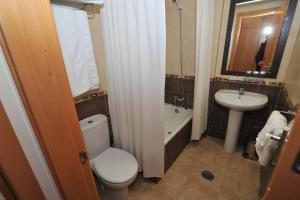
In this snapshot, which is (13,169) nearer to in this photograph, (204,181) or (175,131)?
(175,131)

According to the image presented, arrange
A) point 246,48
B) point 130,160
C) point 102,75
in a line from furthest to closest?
point 246,48
point 102,75
point 130,160

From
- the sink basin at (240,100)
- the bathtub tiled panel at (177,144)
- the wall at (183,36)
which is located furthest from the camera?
the wall at (183,36)

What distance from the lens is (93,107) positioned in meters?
1.58

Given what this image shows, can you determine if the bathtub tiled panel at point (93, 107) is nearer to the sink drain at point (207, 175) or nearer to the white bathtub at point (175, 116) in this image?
the white bathtub at point (175, 116)

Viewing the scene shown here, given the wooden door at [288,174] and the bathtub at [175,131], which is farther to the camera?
the bathtub at [175,131]

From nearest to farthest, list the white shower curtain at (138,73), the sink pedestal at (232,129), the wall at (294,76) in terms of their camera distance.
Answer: the white shower curtain at (138,73)
the wall at (294,76)
the sink pedestal at (232,129)

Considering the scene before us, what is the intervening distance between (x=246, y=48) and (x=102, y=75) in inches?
70.9

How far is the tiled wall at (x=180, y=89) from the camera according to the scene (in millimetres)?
2291

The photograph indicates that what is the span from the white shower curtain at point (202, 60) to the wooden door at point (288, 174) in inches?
58.7

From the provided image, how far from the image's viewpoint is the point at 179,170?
5.93 feet

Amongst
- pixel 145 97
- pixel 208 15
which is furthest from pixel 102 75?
pixel 208 15

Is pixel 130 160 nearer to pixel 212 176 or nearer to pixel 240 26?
pixel 212 176

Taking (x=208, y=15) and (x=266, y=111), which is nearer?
(x=208, y=15)

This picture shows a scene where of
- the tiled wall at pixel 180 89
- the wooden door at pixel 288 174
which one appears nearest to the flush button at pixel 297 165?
the wooden door at pixel 288 174
